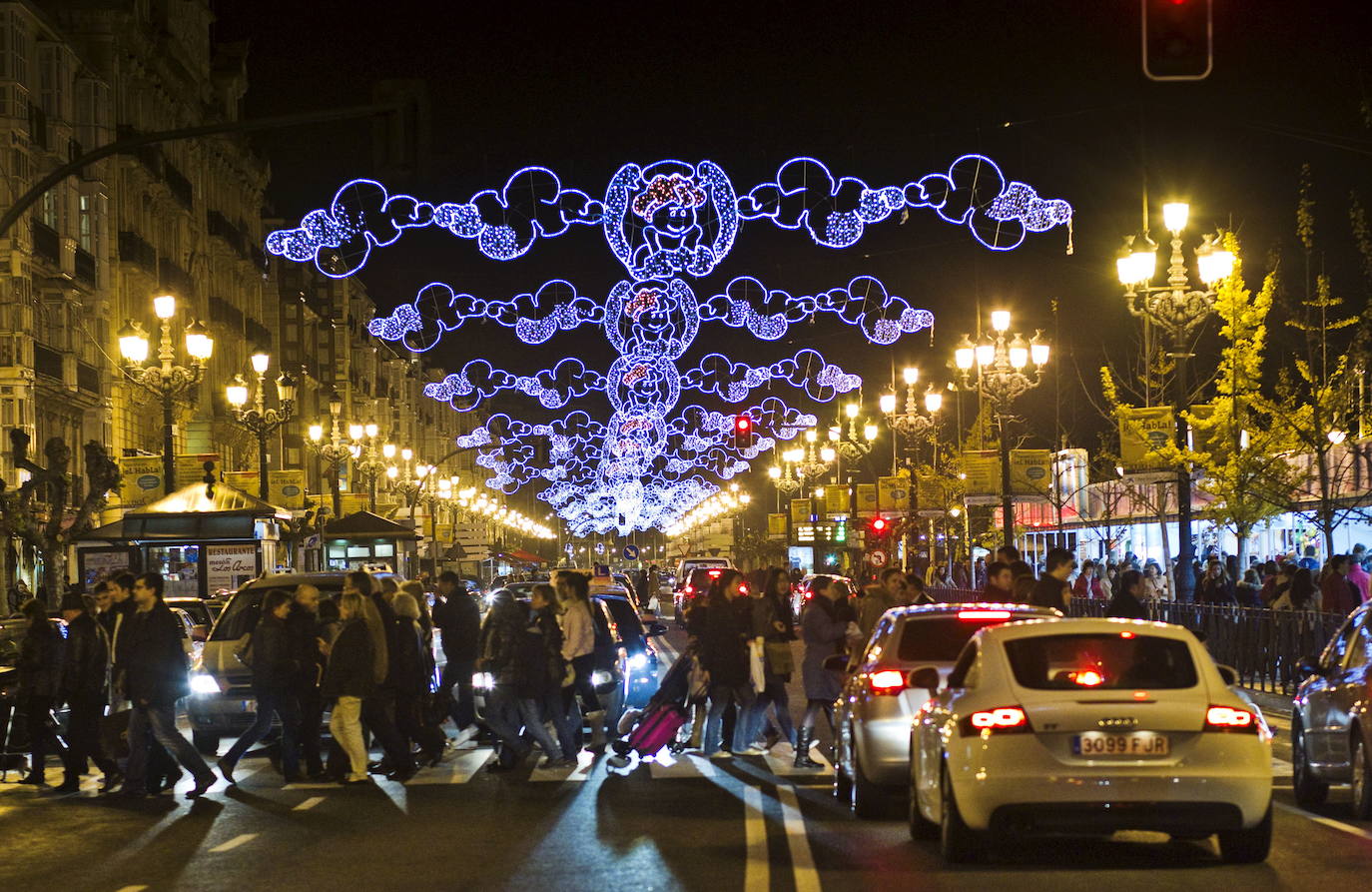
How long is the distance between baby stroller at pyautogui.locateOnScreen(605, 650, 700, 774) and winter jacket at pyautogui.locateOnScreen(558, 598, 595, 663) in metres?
0.82

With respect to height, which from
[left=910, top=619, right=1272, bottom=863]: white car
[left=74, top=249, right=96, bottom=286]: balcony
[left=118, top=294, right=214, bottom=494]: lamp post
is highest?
[left=74, top=249, right=96, bottom=286]: balcony

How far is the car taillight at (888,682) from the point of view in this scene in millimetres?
13742

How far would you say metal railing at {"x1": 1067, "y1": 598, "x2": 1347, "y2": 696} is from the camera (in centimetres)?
2288

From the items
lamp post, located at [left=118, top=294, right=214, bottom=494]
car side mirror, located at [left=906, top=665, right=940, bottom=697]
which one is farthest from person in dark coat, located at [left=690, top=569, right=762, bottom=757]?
lamp post, located at [left=118, top=294, right=214, bottom=494]

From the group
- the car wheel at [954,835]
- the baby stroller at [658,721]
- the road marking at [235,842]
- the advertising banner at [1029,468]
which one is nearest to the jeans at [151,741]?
the road marking at [235,842]

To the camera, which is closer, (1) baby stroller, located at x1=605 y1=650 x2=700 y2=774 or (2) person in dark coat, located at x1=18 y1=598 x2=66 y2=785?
(2) person in dark coat, located at x1=18 y1=598 x2=66 y2=785

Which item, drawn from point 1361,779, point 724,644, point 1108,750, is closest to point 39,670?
point 724,644

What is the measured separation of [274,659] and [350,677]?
710mm

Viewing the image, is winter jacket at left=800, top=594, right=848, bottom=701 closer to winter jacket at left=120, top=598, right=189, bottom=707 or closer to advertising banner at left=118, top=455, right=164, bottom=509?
winter jacket at left=120, top=598, right=189, bottom=707

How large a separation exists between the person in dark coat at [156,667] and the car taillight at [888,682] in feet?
18.1

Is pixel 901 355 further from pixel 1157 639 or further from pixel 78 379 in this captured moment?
pixel 1157 639

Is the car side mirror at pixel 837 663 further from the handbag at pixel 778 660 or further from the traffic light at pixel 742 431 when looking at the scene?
the traffic light at pixel 742 431

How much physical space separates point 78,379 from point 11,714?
102ft

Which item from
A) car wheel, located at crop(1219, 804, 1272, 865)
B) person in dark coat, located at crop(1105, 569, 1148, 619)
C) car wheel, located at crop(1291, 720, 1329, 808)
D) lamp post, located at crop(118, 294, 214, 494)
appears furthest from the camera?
lamp post, located at crop(118, 294, 214, 494)
